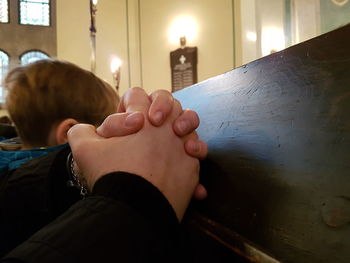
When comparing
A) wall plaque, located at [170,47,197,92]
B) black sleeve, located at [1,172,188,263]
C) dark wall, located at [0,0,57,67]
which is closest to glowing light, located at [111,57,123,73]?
wall plaque, located at [170,47,197,92]

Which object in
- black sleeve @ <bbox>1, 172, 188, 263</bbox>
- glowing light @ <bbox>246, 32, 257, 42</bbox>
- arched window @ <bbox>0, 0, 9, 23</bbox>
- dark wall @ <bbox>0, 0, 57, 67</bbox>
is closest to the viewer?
black sleeve @ <bbox>1, 172, 188, 263</bbox>

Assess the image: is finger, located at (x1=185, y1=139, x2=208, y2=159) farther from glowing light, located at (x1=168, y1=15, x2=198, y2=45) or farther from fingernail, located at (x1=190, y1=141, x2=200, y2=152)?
glowing light, located at (x1=168, y1=15, x2=198, y2=45)

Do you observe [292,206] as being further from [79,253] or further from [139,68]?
[139,68]

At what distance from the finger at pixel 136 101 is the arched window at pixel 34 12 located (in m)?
5.47

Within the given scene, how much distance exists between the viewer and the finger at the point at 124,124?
372mm

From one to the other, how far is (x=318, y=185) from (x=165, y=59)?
399cm

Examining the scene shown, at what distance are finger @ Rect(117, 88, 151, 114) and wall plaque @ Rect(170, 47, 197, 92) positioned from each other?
324cm

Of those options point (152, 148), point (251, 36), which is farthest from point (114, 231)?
point (251, 36)

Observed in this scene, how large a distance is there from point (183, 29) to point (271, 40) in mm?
1677

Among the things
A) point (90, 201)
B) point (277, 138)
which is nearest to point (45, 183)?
point (90, 201)

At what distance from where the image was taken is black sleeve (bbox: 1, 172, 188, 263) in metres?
0.25

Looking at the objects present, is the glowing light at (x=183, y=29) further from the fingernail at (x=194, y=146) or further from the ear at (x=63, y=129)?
the fingernail at (x=194, y=146)

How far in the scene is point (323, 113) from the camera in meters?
0.29

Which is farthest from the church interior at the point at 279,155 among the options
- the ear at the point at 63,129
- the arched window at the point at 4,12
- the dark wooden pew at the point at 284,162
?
the arched window at the point at 4,12
